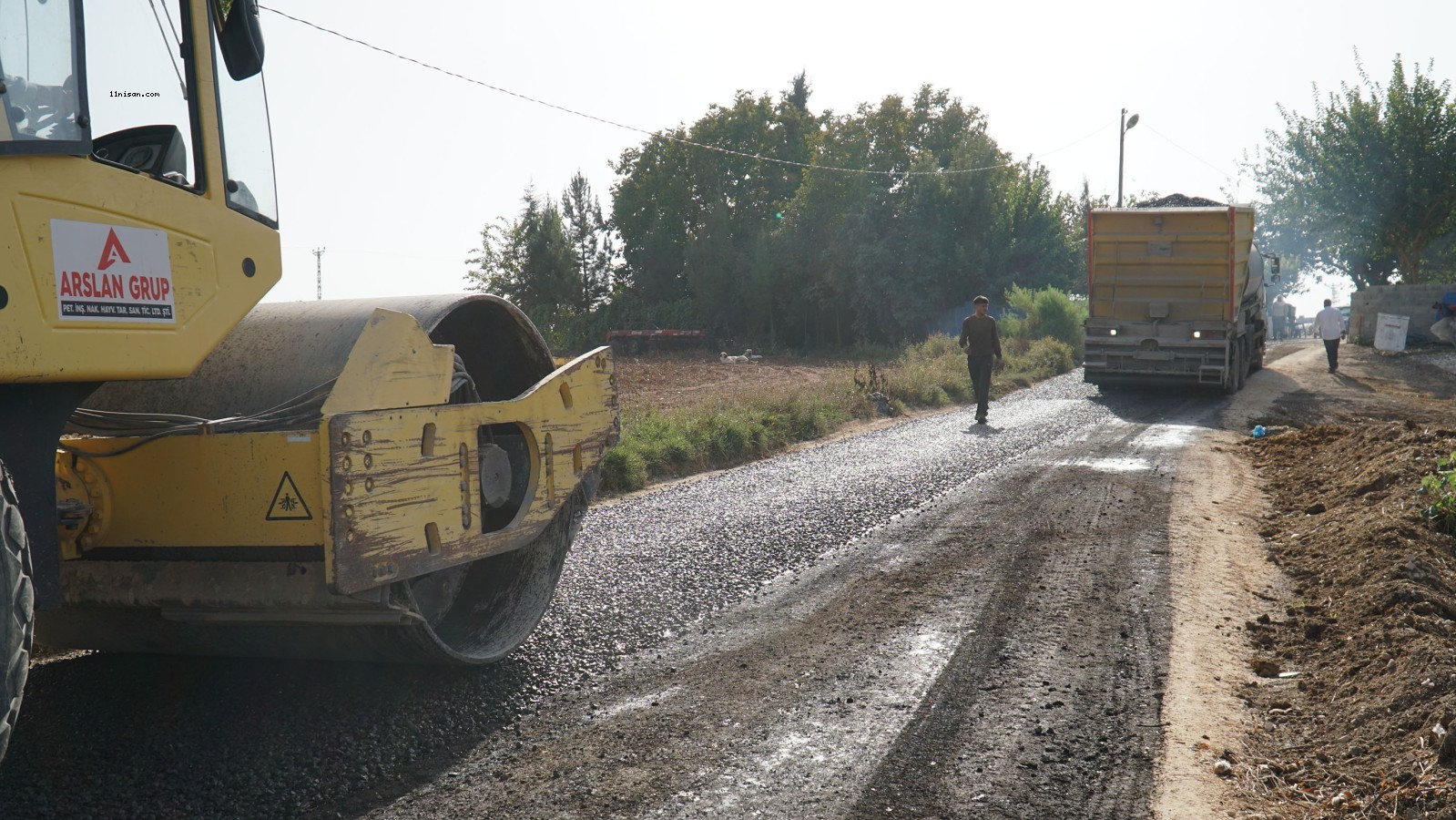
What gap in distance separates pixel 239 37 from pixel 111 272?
39.2 inches

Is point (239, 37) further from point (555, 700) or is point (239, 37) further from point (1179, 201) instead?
point (1179, 201)

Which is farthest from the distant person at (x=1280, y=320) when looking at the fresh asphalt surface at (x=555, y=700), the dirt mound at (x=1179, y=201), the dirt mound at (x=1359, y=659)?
the fresh asphalt surface at (x=555, y=700)

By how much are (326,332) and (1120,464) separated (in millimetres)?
8094

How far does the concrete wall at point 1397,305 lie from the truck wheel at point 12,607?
97.9 ft

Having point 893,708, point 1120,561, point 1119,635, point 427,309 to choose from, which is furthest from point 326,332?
point 1120,561

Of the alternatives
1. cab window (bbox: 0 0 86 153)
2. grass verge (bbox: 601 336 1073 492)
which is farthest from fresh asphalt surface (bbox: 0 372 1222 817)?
grass verge (bbox: 601 336 1073 492)

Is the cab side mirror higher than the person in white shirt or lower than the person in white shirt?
higher

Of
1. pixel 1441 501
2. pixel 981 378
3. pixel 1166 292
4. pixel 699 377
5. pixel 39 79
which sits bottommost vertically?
pixel 699 377

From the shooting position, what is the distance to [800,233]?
4750cm

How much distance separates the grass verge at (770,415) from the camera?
1110 cm

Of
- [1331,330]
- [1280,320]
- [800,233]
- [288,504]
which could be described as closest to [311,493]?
[288,504]

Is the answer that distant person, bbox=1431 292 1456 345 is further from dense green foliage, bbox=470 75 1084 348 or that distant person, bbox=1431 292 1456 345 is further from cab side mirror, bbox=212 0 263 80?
cab side mirror, bbox=212 0 263 80

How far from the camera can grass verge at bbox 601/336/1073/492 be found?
1110cm

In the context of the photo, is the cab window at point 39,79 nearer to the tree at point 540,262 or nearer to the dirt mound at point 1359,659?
the dirt mound at point 1359,659
